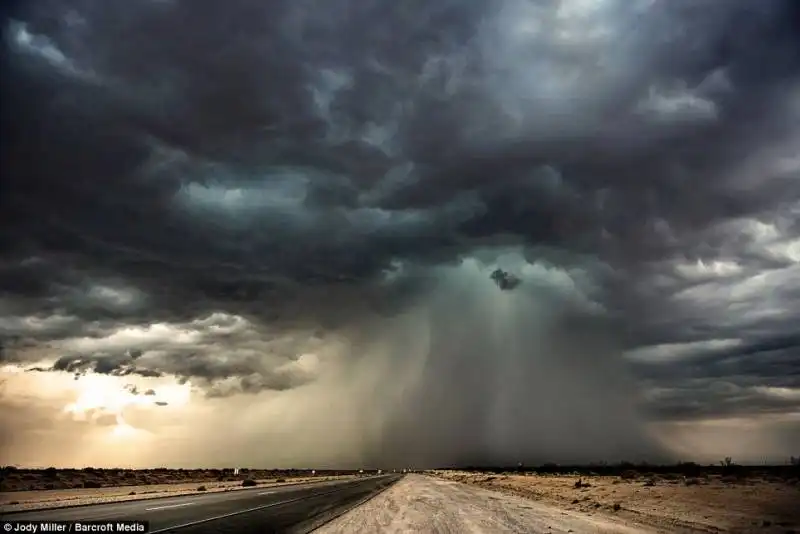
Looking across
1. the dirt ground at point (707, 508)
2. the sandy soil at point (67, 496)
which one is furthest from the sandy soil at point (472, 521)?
the sandy soil at point (67, 496)

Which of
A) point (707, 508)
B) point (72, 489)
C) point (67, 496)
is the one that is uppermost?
point (707, 508)

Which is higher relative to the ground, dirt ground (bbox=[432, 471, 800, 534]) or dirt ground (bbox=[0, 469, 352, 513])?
dirt ground (bbox=[432, 471, 800, 534])

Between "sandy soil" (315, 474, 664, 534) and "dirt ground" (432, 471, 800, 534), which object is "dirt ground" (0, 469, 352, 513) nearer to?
"sandy soil" (315, 474, 664, 534)

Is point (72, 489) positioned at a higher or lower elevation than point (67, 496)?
lower

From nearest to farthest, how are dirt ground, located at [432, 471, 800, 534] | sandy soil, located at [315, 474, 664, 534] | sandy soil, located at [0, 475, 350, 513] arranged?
dirt ground, located at [432, 471, 800, 534], sandy soil, located at [315, 474, 664, 534], sandy soil, located at [0, 475, 350, 513]

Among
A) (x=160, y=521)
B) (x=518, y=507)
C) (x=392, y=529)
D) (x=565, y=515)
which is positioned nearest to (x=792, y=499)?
(x=565, y=515)

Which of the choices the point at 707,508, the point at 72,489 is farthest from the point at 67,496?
the point at 707,508

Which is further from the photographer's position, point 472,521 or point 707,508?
point 707,508

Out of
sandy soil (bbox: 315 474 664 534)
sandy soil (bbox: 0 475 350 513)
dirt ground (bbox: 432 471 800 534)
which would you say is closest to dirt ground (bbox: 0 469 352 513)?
sandy soil (bbox: 0 475 350 513)

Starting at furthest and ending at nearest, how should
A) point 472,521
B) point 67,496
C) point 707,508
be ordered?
1. point 67,496
2. point 707,508
3. point 472,521

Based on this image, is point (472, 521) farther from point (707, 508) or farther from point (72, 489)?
point (72, 489)

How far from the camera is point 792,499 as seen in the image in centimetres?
3222

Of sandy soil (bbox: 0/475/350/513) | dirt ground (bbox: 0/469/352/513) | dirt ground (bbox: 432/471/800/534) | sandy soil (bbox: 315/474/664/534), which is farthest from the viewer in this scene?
dirt ground (bbox: 0/469/352/513)

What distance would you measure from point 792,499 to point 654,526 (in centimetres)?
1057
